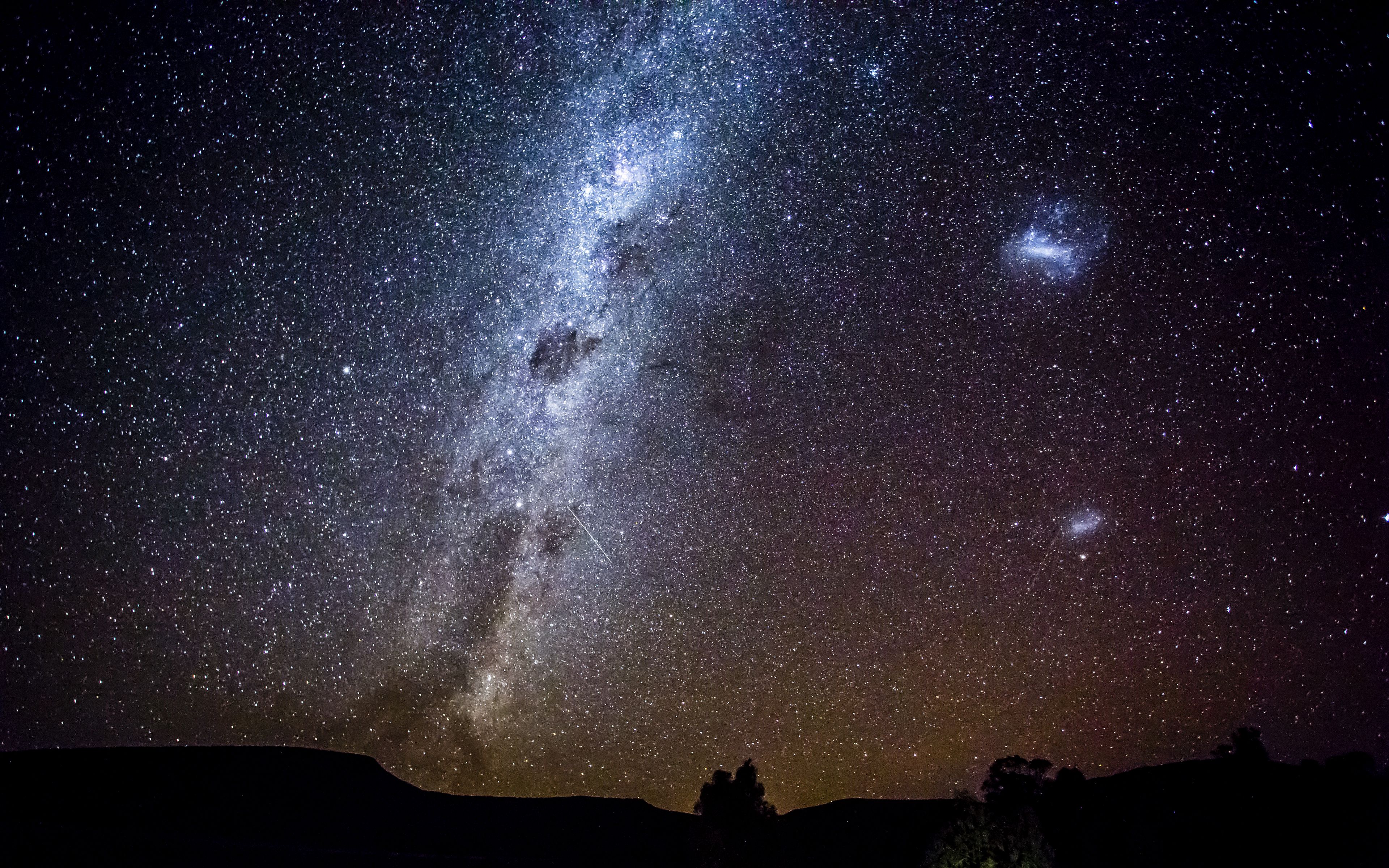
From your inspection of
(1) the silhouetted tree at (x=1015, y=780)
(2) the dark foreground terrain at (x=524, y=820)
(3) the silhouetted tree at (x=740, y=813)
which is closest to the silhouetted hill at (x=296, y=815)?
(2) the dark foreground terrain at (x=524, y=820)

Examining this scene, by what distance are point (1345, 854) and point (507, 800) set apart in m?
49.0

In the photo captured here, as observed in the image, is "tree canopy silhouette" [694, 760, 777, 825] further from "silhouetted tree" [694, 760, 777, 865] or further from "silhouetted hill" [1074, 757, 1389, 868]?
"silhouetted hill" [1074, 757, 1389, 868]

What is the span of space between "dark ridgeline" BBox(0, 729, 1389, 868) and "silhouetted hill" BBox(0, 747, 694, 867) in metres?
0.21

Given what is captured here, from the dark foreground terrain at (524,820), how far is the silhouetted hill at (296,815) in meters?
0.19

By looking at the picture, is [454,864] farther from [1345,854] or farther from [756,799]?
[1345,854]

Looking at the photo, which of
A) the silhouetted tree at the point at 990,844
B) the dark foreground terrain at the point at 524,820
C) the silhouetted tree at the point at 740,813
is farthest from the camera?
the silhouetted tree at the point at 740,813

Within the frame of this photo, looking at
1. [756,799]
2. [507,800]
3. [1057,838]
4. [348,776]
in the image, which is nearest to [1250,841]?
[1057,838]

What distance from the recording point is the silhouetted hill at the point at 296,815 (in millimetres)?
28203

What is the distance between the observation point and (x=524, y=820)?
158 ft

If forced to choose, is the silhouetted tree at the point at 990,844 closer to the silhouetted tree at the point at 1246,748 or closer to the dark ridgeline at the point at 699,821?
the dark ridgeline at the point at 699,821

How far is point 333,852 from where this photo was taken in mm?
28578

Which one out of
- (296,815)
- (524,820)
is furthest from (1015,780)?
(296,815)

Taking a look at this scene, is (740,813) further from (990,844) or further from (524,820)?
(524,820)

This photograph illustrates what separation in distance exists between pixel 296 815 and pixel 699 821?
1202 inches
